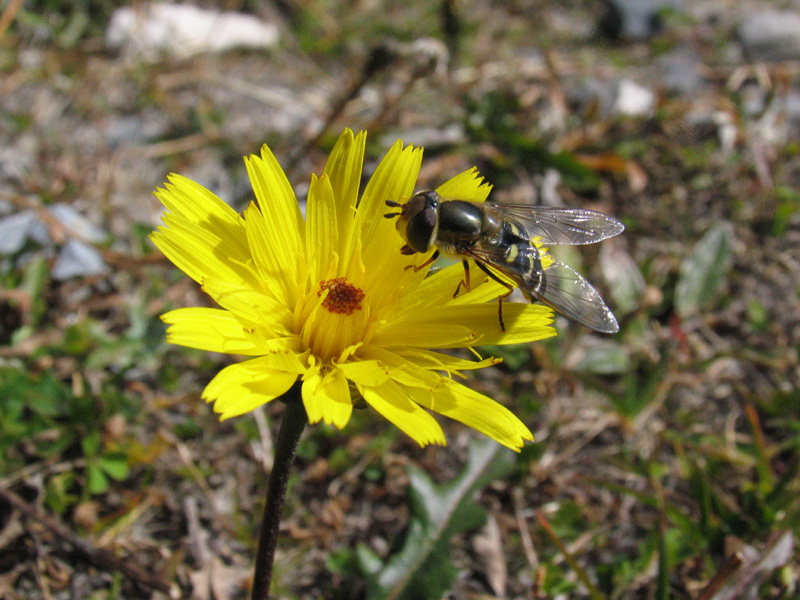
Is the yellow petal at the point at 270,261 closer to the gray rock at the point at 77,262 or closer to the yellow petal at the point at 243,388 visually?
the yellow petal at the point at 243,388

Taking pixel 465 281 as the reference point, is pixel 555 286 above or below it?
above

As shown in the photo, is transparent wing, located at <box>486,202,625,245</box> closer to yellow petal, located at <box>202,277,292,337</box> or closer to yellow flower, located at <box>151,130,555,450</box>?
yellow flower, located at <box>151,130,555,450</box>

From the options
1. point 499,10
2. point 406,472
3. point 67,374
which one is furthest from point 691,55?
point 67,374

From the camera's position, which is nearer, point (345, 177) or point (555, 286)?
point (555, 286)

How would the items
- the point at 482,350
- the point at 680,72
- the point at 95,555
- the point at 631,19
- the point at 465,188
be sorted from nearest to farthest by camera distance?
the point at 465,188, the point at 95,555, the point at 482,350, the point at 680,72, the point at 631,19

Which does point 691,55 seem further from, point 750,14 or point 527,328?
point 527,328

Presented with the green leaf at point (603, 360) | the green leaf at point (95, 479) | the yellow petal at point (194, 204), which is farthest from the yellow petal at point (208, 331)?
the green leaf at point (603, 360)

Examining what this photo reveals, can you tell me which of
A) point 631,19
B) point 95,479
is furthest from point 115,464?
point 631,19

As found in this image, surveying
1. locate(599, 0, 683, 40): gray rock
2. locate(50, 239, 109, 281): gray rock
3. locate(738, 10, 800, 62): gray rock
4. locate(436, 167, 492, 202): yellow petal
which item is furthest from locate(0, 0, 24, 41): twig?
locate(738, 10, 800, 62): gray rock

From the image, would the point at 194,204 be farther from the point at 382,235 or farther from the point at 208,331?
the point at 382,235
